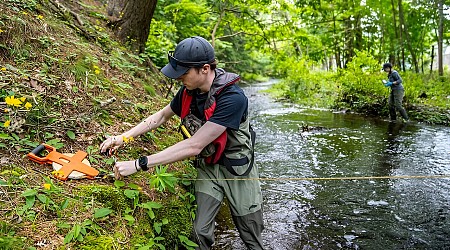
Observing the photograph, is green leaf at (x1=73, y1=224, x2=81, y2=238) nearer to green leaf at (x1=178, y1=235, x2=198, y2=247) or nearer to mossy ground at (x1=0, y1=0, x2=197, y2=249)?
mossy ground at (x1=0, y1=0, x2=197, y2=249)

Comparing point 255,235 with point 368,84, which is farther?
point 368,84

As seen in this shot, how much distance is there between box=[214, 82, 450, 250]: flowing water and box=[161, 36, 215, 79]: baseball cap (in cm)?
219

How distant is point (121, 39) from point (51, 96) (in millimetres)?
3915

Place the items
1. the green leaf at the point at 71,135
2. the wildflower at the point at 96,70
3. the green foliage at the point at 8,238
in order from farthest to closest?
the wildflower at the point at 96,70 → the green leaf at the point at 71,135 → the green foliage at the point at 8,238

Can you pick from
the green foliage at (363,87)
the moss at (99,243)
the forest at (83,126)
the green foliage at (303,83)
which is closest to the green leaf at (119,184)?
the forest at (83,126)

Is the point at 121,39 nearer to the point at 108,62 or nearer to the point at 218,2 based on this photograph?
the point at 108,62

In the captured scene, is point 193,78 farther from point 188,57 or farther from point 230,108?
point 230,108

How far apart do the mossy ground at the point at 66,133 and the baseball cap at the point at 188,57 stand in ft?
3.50

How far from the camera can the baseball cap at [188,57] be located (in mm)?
2666

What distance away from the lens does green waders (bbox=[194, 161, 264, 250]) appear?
2986 mm

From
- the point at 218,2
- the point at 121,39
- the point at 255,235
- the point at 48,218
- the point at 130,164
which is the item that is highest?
the point at 218,2

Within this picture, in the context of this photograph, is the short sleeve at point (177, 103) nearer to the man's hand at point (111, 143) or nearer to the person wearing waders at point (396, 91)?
the man's hand at point (111, 143)

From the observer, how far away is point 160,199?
10.6 feet

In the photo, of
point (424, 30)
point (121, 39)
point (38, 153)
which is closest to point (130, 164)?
point (38, 153)
